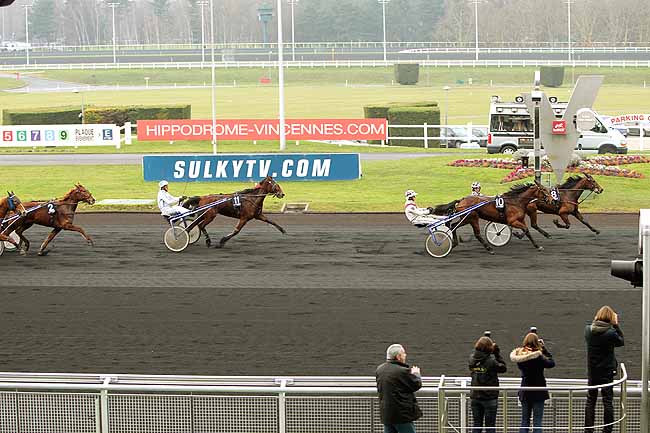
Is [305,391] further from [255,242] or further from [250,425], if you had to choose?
[255,242]

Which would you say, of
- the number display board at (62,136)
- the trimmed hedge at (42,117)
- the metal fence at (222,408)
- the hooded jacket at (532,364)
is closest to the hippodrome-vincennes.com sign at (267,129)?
the number display board at (62,136)

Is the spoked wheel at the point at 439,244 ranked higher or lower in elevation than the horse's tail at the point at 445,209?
lower

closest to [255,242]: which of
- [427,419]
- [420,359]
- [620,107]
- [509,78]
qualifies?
[420,359]

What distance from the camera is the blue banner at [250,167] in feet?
88.8

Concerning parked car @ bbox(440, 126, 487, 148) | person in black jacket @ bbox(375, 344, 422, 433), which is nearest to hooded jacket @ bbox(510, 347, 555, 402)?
person in black jacket @ bbox(375, 344, 422, 433)

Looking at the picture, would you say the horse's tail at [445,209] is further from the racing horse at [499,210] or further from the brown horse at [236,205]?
the brown horse at [236,205]

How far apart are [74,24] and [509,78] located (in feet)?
231

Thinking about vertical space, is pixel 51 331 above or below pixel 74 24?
below

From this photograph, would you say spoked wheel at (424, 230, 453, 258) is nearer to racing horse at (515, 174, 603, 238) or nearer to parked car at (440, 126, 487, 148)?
racing horse at (515, 174, 603, 238)

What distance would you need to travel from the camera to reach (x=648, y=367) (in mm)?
7328

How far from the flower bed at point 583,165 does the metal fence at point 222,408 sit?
17729mm

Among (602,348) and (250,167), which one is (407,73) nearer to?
(250,167)

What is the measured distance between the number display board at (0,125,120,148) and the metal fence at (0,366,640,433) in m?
31.1

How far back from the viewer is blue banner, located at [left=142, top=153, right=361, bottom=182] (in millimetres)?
27062
